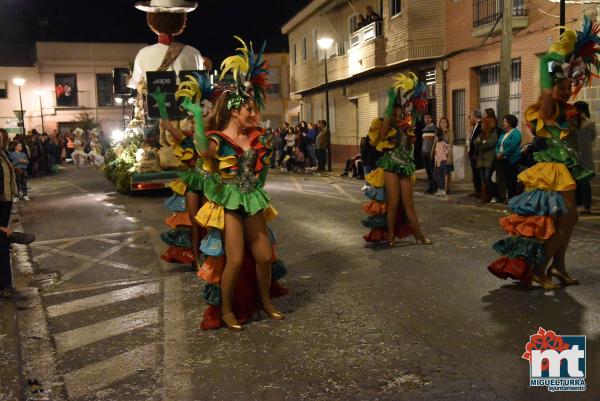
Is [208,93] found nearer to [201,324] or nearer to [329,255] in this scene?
[201,324]

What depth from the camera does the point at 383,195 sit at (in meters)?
8.80

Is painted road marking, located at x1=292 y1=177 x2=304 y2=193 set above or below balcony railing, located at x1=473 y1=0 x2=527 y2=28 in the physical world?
below

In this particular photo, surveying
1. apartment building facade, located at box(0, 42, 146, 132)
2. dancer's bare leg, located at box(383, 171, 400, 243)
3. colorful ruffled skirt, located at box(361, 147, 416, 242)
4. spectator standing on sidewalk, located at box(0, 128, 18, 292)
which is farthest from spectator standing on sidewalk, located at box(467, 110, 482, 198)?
apartment building facade, located at box(0, 42, 146, 132)

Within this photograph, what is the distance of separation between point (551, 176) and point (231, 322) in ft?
10.5

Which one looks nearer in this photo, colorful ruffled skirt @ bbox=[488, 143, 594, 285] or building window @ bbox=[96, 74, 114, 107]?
colorful ruffled skirt @ bbox=[488, 143, 594, 285]

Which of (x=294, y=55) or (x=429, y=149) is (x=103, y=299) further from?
(x=294, y=55)

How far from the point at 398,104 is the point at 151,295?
3.98 m

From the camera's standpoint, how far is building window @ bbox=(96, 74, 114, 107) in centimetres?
5334

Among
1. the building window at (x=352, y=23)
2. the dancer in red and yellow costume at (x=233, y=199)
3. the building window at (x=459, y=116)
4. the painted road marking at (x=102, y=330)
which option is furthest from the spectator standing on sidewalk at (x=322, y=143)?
the dancer in red and yellow costume at (x=233, y=199)

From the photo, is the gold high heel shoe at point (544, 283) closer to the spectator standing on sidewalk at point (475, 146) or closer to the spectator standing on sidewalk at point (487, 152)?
the spectator standing on sidewalk at point (487, 152)

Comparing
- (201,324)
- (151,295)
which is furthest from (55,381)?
(151,295)

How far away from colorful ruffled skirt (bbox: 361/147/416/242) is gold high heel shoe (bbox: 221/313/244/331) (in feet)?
12.1

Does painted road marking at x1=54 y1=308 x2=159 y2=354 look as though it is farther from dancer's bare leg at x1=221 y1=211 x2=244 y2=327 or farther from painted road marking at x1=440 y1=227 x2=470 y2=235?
painted road marking at x1=440 y1=227 x2=470 y2=235

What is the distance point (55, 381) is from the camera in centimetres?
468
